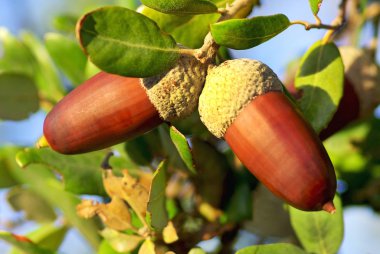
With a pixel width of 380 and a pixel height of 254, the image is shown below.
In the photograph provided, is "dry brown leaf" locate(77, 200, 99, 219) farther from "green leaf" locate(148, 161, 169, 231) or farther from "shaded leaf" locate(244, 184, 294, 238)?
"shaded leaf" locate(244, 184, 294, 238)

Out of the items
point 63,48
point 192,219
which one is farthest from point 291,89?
point 63,48

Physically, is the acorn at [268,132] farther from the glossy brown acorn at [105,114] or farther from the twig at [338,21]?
the twig at [338,21]

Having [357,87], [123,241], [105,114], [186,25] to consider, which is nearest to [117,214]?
[123,241]

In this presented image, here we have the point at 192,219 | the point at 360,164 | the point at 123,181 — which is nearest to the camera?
the point at 123,181

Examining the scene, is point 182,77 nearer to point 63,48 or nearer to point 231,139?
point 231,139

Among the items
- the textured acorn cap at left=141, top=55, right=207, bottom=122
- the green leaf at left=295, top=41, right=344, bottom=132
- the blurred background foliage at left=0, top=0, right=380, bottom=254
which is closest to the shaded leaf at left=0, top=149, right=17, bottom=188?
the blurred background foliage at left=0, top=0, right=380, bottom=254
